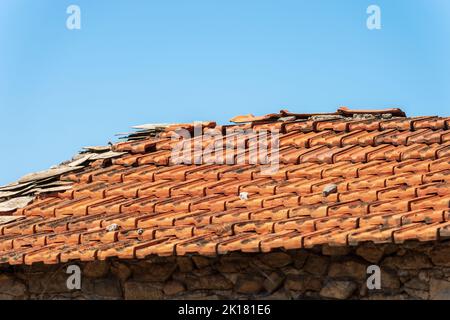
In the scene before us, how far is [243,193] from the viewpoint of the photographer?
1048cm

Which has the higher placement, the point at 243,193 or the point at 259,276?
the point at 243,193

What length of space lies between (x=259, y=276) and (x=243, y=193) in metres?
1.21

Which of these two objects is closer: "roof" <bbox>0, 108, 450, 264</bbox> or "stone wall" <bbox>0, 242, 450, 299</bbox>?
"stone wall" <bbox>0, 242, 450, 299</bbox>

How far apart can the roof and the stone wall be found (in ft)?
0.69

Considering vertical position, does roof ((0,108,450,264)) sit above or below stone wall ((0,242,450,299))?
above

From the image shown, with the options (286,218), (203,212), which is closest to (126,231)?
(203,212)

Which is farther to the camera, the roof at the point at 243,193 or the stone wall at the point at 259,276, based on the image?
the roof at the point at 243,193

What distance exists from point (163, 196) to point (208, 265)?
60.6 inches

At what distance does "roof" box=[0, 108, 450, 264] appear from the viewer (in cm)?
922

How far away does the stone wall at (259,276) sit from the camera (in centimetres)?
888

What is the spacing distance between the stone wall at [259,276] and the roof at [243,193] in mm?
209

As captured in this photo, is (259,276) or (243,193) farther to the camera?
(243,193)

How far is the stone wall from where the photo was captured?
888cm

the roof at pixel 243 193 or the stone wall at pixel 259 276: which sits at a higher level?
the roof at pixel 243 193
